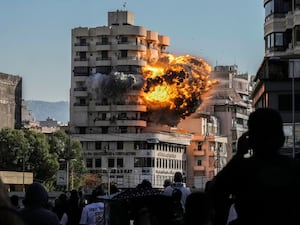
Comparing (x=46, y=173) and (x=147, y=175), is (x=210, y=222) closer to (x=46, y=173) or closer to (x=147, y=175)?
(x=46, y=173)

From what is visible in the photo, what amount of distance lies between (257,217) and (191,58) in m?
126

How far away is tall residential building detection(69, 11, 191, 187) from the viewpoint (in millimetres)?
135375

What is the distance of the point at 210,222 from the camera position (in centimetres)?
733

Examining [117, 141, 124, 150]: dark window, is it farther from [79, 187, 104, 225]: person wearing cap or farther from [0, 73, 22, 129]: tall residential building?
[79, 187, 104, 225]: person wearing cap

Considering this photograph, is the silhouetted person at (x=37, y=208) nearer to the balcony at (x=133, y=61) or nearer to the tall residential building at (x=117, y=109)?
the tall residential building at (x=117, y=109)

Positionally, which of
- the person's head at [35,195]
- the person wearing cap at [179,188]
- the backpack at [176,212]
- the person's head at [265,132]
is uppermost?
the person's head at [265,132]

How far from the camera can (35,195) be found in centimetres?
918

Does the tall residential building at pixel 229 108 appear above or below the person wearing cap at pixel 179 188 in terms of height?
above

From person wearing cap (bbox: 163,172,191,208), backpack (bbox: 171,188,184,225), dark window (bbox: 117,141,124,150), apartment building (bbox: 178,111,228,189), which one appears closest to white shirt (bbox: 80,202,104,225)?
person wearing cap (bbox: 163,172,191,208)

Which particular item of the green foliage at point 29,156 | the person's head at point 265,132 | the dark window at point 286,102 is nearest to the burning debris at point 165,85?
the green foliage at point 29,156

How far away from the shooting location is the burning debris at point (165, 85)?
423 ft

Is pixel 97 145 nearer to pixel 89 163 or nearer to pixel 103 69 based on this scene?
pixel 89 163

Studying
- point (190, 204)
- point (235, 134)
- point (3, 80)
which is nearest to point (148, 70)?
point (3, 80)

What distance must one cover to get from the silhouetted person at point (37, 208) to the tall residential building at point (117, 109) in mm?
122640
